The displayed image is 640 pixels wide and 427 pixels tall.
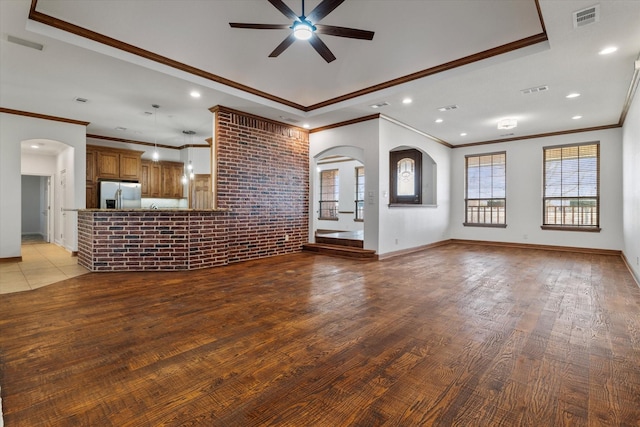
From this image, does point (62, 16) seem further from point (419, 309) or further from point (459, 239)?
point (459, 239)

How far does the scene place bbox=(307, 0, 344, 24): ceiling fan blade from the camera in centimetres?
249

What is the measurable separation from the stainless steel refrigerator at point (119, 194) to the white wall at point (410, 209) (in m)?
6.61

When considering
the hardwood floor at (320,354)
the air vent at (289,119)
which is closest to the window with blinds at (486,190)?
the hardwood floor at (320,354)

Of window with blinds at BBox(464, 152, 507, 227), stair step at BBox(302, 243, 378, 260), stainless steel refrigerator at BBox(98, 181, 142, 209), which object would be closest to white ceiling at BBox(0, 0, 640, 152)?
stainless steel refrigerator at BBox(98, 181, 142, 209)

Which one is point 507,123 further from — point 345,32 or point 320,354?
point 320,354

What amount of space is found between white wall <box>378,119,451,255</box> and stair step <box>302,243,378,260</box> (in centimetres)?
23

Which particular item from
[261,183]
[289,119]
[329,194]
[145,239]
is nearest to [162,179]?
[261,183]

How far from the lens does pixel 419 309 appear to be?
3.10 metres

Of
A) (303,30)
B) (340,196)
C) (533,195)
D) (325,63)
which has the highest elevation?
(325,63)

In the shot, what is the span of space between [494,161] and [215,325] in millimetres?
8474

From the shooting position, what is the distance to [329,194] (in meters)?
11.3

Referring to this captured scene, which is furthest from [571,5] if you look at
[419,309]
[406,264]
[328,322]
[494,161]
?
[494,161]

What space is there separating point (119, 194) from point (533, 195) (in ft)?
35.0

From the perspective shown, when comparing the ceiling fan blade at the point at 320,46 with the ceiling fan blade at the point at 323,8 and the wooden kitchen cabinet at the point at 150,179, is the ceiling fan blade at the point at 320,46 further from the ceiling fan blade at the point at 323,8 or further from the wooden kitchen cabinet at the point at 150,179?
the wooden kitchen cabinet at the point at 150,179
